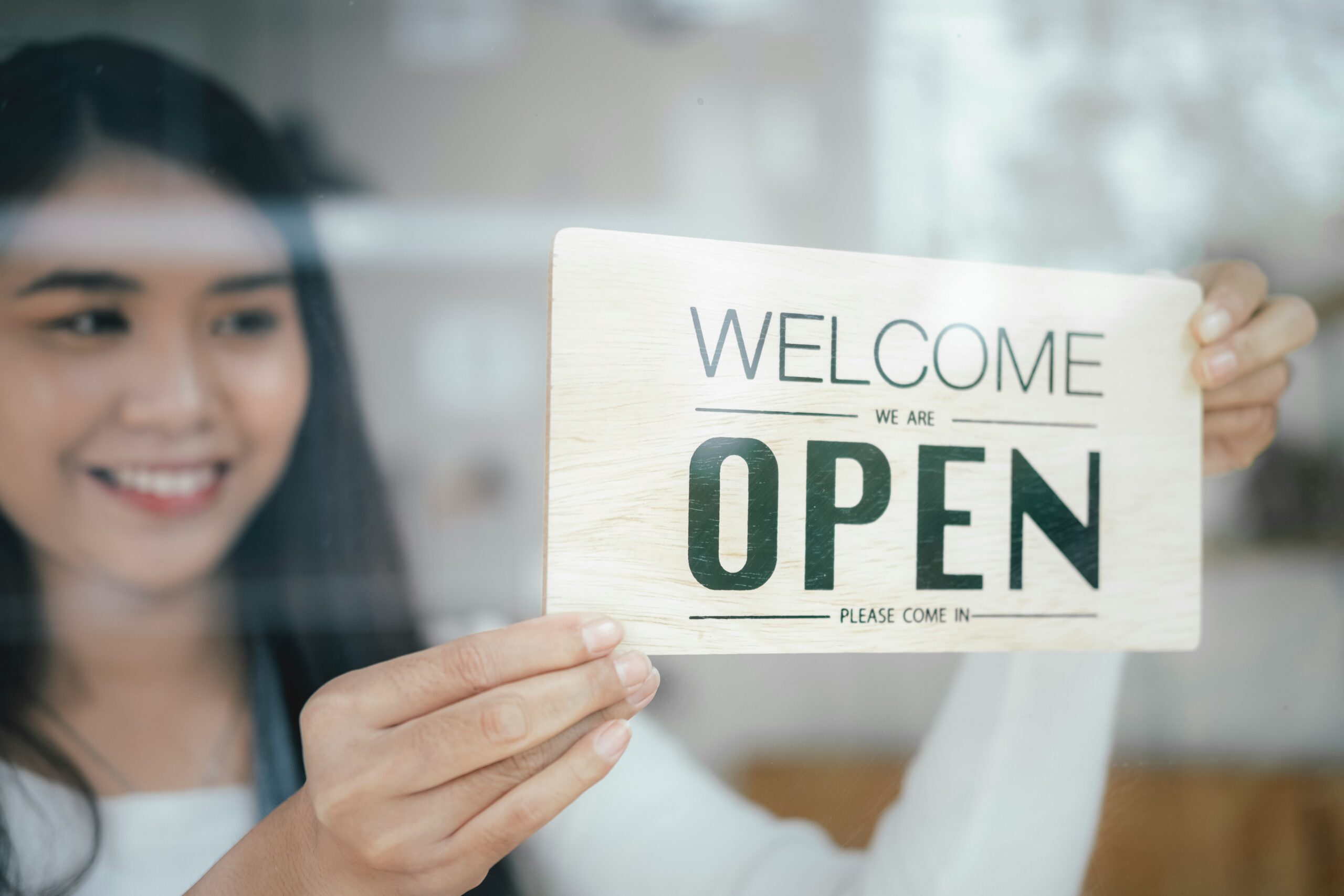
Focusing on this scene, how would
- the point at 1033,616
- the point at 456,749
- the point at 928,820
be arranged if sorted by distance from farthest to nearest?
1. the point at 928,820
2. the point at 1033,616
3. the point at 456,749

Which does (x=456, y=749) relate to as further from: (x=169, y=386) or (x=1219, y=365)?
(x=1219, y=365)

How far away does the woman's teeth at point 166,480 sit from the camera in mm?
572

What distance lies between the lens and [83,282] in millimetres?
546

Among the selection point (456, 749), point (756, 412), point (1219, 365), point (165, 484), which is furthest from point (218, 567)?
point (1219, 365)

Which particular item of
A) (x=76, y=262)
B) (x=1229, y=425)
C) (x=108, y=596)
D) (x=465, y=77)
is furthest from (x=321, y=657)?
(x=1229, y=425)

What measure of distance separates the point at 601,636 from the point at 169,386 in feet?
1.26

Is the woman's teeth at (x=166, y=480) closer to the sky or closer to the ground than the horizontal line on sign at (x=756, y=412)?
closer to the ground

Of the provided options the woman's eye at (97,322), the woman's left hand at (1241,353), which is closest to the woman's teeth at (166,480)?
the woman's eye at (97,322)

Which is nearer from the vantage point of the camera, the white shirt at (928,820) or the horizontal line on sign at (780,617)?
the horizontal line on sign at (780,617)

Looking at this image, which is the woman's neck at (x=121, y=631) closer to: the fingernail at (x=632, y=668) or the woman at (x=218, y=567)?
the woman at (x=218, y=567)

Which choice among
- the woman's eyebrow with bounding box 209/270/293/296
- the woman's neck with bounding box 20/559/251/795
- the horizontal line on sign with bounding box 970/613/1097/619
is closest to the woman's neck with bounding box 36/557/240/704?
the woman's neck with bounding box 20/559/251/795

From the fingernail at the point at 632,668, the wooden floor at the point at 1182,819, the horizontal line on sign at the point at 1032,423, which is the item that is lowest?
the wooden floor at the point at 1182,819

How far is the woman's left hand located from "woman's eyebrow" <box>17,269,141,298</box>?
0.77 metres

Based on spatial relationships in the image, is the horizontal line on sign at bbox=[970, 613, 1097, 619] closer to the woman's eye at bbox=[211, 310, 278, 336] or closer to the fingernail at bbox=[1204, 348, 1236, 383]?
the fingernail at bbox=[1204, 348, 1236, 383]
